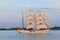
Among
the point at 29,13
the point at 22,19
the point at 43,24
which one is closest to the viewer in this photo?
the point at 22,19

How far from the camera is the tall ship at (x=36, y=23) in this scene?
213 ft

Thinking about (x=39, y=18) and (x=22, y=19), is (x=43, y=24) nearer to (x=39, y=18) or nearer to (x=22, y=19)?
(x=39, y=18)

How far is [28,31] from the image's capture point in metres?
66.2

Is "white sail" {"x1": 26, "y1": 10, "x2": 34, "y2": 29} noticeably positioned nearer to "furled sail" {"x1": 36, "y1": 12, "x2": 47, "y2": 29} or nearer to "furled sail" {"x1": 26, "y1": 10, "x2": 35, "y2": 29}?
"furled sail" {"x1": 26, "y1": 10, "x2": 35, "y2": 29}

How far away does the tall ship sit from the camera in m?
64.8

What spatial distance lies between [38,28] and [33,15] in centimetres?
514

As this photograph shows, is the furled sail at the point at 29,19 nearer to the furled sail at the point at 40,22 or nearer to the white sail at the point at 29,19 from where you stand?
the white sail at the point at 29,19

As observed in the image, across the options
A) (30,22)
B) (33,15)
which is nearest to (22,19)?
(30,22)

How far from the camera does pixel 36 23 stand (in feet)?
218

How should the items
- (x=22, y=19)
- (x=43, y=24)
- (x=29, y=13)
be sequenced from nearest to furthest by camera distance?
1. (x=22, y=19)
2. (x=43, y=24)
3. (x=29, y=13)

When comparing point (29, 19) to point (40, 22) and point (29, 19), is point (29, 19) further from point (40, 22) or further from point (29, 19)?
point (40, 22)

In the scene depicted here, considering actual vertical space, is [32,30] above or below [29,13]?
below

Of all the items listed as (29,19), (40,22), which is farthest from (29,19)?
(40,22)

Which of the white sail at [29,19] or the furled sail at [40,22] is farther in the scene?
the furled sail at [40,22]
